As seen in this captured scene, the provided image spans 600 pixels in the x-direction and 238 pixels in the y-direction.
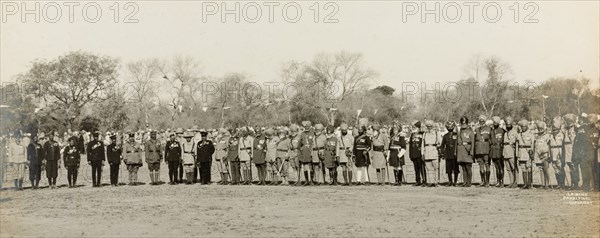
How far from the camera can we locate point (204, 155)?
18.9 meters

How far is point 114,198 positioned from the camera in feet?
51.4

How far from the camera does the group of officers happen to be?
15.5 m

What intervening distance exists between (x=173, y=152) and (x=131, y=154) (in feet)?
4.01

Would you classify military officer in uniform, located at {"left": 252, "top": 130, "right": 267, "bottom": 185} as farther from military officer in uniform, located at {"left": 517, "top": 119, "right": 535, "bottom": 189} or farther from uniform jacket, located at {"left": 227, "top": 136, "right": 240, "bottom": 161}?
military officer in uniform, located at {"left": 517, "top": 119, "right": 535, "bottom": 189}

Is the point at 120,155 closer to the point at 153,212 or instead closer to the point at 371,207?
the point at 153,212

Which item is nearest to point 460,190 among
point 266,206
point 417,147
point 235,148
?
point 417,147

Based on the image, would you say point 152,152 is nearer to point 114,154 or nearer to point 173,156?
point 173,156

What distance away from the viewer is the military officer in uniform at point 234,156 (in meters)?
18.8

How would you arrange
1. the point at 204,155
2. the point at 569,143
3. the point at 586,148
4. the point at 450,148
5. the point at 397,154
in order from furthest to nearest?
the point at 204,155 → the point at 397,154 → the point at 450,148 → the point at 569,143 → the point at 586,148

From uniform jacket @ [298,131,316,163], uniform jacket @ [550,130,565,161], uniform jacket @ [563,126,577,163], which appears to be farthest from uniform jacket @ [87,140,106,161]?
uniform jacket @ [563,126,577,163]

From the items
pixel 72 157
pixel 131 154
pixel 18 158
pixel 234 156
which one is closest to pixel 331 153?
pixel 234 156

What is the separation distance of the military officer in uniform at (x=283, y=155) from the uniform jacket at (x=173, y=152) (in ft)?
9.18

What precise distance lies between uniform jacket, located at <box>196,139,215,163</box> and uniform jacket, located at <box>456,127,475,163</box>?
6.84 m

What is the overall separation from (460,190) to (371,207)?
3.56 metres
